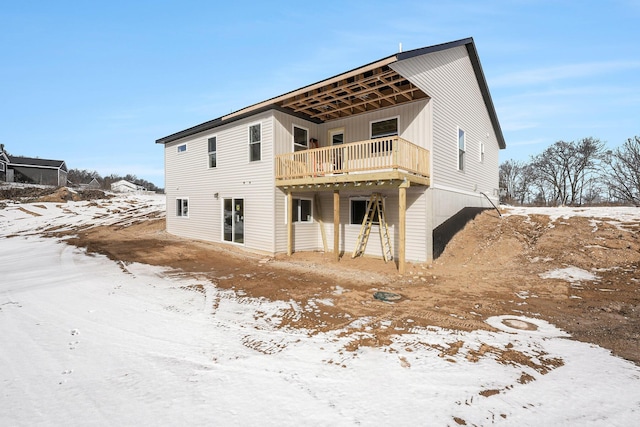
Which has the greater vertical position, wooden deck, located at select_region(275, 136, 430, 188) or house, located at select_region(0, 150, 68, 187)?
house, located at select_region(0, 150, 68, 187)

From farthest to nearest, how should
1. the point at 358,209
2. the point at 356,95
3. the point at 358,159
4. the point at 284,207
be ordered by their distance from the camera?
the point at 358,209, the point at 284,207, the point at 358,159, the point at 356,95

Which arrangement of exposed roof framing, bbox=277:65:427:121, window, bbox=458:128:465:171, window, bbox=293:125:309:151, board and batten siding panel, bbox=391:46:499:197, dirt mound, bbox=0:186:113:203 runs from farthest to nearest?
1. dirt mound, bbox=0:186:113:203
2. window, bbox=293:125:309:151
3. window, bbox=458:128:465:171
4. board and batten siding panel, bbox=391:46:499:197
5. exposed roof framing, bbox=277:65:427:121

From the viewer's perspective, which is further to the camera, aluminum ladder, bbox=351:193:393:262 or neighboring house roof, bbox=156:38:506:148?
aluminum ladder, bbox=351:193:393:262

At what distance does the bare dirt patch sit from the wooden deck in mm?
3073

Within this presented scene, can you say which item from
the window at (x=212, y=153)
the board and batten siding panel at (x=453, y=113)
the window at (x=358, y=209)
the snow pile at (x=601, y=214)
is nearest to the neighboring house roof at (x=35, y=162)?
the window at (x=212, y=153)

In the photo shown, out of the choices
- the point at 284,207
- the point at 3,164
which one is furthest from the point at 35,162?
the point at 284,207

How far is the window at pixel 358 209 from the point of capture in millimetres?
12288

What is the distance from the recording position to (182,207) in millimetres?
16781

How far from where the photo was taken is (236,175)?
13.6 m

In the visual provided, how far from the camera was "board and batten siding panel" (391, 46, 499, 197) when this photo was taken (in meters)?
10.1

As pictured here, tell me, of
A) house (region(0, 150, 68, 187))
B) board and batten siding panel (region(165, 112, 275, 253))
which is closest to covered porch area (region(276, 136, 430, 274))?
board and batten siding panel (region(165, 112, 275, 253))

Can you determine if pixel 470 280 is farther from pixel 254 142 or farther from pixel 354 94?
pixel 254 142

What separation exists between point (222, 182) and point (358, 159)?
7180mm

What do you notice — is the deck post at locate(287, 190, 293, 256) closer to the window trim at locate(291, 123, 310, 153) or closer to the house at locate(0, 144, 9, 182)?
the window trim at locate(291, 123, 310, 153)
